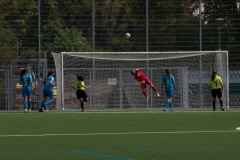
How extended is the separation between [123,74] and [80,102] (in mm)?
2994

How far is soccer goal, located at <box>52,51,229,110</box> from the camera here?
33.4m

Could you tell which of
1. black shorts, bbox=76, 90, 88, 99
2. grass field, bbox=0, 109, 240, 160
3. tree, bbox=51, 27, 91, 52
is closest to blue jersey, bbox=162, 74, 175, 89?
black shorts, bbox=76, 90, 88, 99

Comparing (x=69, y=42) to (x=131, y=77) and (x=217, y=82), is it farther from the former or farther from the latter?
(x=217, y=82)

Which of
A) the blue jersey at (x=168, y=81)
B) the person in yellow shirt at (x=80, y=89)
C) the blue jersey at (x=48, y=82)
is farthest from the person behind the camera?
the person in yellow shirt at (x=80, y=89)

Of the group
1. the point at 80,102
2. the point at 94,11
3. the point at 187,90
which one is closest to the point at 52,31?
the point at 94,11

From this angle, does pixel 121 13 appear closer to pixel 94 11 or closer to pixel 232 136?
pixel 94 11

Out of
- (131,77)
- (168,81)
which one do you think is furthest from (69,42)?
(168,81)

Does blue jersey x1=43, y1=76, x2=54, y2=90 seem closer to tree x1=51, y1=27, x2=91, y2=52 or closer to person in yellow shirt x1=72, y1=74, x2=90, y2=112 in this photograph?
person in yellow shirt x1=72, y1=74, x2=90, y2=112

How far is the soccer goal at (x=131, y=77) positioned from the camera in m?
33.4

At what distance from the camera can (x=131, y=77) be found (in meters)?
34.8

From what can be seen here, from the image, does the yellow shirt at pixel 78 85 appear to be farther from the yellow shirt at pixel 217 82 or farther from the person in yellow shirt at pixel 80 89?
the yellow shirt at pixel 217 82

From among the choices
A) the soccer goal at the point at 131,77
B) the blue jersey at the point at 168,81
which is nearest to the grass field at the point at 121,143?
the blue jersey at the point at 168,81

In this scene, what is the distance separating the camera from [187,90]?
3391 centimetres

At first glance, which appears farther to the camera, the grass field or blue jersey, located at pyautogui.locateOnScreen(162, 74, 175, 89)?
blue jersey, located at pyautogui.locateOnScreen(162, 74, 175, 89)
